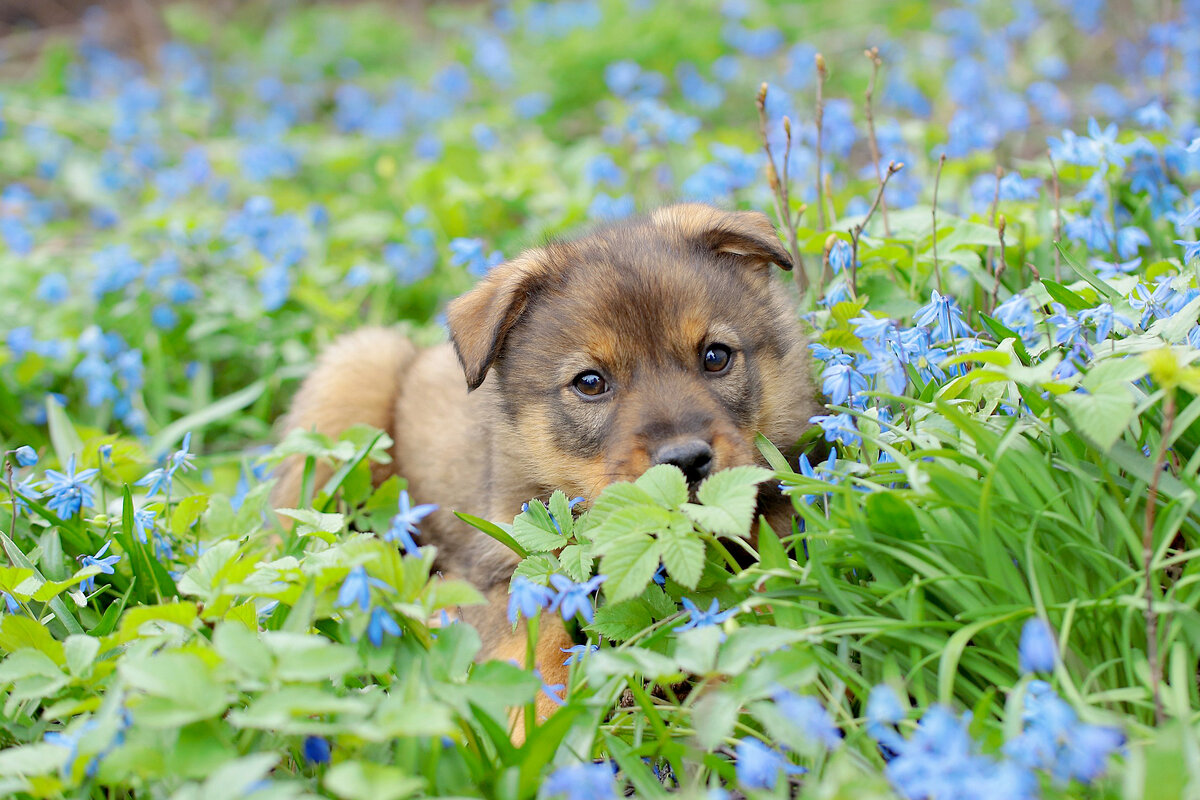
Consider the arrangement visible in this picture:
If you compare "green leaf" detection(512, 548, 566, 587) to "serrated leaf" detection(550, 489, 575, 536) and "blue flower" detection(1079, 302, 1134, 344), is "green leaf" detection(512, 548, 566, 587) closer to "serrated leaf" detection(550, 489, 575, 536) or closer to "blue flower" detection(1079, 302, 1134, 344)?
"serrated leaf" detection(550, 489, 575, 536)

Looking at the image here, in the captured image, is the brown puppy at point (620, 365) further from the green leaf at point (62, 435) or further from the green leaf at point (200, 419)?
the green leaf at point (62, 435)

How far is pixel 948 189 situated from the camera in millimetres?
4973

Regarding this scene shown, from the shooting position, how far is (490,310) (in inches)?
138

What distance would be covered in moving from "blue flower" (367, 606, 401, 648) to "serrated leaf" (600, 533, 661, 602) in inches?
20.7

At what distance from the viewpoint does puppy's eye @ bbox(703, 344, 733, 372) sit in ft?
11.5

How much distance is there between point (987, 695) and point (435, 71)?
9526 mm

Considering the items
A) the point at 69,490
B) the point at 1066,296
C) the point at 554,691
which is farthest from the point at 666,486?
the point at 69,490

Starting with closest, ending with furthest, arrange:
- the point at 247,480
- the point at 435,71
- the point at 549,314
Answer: the point at 549,314 < the point at 247,480 < the point at 435,71

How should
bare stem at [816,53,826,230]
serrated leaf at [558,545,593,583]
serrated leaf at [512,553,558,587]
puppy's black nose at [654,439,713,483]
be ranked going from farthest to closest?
bare stem at [816,53,826,230] → puppy's black nose at [654,439,713,483] → serrated leaf at [512,553,558,587] → serrated leaf at [558,545,593,583]

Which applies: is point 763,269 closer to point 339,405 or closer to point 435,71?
point 339,405

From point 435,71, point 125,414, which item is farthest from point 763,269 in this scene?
Answer: point 435,71

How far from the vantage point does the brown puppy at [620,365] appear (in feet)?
10.8

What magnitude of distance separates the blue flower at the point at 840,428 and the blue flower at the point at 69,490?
94.7 inches

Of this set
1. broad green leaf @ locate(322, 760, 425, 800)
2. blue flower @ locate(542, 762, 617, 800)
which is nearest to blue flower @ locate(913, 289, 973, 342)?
blue flower @ locate(542, 762, 617, 800)
